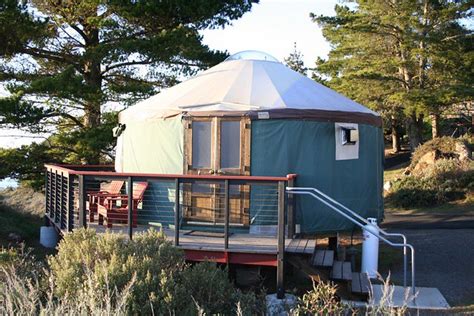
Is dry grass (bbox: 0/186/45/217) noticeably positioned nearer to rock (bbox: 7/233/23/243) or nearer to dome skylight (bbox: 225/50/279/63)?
rock (bbox: 7/233/23/243)

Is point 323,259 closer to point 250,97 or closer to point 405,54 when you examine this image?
point 250,97

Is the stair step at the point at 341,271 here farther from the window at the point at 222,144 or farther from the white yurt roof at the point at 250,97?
the white yurt roof at the point at 250,97

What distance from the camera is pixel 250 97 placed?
24.8 feet

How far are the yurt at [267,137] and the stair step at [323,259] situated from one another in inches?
32.3

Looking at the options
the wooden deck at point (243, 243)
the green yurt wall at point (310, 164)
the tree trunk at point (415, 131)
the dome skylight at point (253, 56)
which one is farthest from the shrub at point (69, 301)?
the tree trunk at point (415, 131)

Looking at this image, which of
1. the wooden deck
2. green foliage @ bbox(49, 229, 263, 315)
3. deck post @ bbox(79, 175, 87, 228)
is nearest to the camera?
green foliage @ bbox(49, 229, 263, 315)

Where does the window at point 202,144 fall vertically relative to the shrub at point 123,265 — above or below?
above

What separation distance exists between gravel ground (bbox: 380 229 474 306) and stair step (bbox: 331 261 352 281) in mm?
1144

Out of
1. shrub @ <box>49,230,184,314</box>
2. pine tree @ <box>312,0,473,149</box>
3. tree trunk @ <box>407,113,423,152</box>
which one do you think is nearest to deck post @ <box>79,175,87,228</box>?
shrub @ <box>49,230,184,314</box>

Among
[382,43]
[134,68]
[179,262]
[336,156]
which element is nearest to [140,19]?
[134,68]

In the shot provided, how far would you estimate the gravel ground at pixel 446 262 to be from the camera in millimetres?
6594

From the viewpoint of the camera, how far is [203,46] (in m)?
12.5

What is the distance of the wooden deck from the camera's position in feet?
19.6

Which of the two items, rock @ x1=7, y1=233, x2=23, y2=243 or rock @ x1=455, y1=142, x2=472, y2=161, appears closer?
rock @ x1=7, y1=233, x2=23, y2=243
